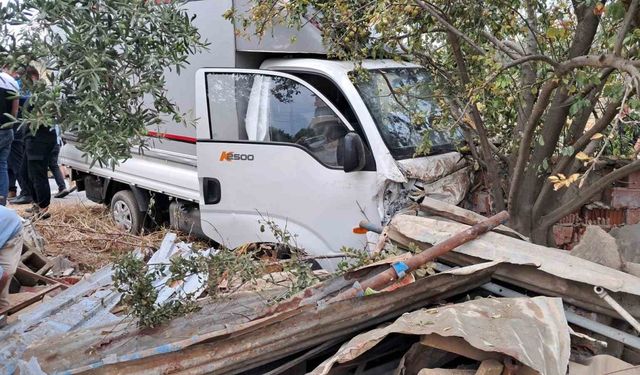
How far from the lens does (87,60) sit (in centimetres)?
303

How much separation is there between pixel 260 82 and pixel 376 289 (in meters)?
3.21

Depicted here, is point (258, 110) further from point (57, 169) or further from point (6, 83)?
point (57, 169)

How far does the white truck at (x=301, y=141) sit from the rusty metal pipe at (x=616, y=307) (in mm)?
2150

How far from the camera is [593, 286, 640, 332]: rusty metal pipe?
2.68 metres

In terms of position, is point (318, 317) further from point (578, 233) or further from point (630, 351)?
point (578, 233)

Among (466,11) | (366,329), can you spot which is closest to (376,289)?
(366,329)

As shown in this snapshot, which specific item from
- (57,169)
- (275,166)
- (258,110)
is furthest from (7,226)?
(57,169)

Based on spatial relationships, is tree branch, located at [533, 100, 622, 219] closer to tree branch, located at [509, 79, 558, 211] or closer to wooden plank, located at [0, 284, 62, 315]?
tree branch, located at [509, 79, 558, 211]

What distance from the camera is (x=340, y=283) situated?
320 cm

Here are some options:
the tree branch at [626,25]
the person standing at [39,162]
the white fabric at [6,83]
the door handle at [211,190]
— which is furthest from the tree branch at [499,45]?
the person standing at [39,162]

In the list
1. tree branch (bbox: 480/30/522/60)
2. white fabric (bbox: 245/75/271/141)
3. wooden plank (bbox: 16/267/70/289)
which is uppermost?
tree branch (bbox: 480/30/522/60)

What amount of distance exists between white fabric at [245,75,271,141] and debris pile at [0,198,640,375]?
8.08 ft

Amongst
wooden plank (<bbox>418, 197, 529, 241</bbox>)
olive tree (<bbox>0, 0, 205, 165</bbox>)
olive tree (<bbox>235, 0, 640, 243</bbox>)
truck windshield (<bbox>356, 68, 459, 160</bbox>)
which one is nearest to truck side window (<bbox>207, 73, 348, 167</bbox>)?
truck windshield (<bbox>356, 68, 459, 160</bbox>)

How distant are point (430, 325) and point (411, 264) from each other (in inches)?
18.2
